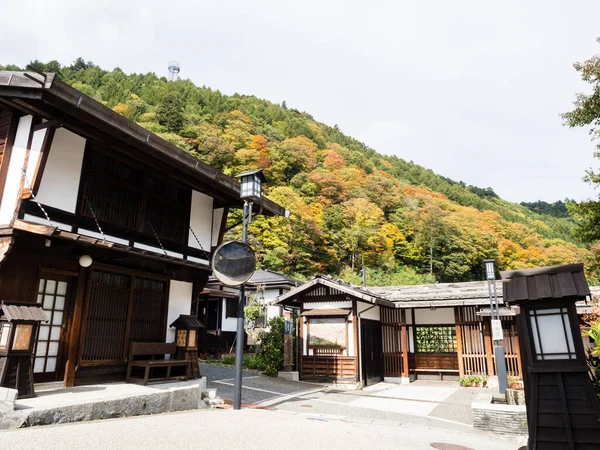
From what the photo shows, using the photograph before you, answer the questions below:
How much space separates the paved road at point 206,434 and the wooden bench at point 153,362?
3.22m

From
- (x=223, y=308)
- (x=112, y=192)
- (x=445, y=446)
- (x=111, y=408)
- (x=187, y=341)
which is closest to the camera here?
(x=111, y=408)

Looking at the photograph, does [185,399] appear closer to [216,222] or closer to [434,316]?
[216,222]

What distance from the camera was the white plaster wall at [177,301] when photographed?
1016cm

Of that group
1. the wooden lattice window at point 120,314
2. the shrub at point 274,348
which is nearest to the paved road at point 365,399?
the shrub at point 274,348

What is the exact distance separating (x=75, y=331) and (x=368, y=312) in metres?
11.5

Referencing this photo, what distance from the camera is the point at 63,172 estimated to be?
764 centimetres

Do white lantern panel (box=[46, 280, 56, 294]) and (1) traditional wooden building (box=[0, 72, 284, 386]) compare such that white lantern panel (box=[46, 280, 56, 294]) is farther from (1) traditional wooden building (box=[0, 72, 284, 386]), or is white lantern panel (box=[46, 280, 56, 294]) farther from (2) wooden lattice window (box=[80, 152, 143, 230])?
(2) wooden lattice window (box=[80, 152, 143, 230])

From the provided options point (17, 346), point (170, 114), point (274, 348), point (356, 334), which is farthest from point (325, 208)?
point (17, 346)

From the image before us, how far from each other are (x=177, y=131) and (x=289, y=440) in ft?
149

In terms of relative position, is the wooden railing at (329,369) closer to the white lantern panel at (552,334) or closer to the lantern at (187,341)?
the lantern at (187,341)

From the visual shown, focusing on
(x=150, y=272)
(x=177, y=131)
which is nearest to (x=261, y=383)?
(x=150, y=272)

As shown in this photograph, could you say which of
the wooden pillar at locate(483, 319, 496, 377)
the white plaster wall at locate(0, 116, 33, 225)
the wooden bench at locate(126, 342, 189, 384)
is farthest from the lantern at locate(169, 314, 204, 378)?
the wooden pillar at locate(483, 319, 496, 377)

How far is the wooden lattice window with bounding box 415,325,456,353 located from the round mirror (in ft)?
45.9

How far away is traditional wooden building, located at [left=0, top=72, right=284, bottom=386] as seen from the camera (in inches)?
269
